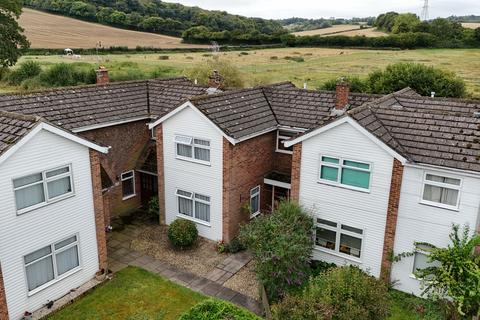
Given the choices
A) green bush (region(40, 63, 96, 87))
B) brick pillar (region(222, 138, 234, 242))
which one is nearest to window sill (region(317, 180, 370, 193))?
brick pillar (region(222, 138, 234, 242))

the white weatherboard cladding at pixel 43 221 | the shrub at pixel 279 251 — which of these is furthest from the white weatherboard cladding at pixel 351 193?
the white weatherboard cladding at pixel 43 221

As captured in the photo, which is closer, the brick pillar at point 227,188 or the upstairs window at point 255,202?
the brick pillar at point 227,188

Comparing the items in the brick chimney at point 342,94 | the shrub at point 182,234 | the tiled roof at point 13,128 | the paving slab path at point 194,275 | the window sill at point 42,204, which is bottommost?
the paving slab path at point 194,275

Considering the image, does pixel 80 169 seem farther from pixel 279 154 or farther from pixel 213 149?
pixel 279 154

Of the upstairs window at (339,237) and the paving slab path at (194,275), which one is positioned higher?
the upstairs window at (339,237)

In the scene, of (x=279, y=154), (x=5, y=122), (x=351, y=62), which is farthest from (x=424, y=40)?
(x=5, y=122)

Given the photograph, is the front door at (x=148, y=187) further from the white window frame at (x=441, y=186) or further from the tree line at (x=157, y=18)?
the tree line at (x=157, y=18)

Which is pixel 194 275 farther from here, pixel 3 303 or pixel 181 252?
pixel 3 303

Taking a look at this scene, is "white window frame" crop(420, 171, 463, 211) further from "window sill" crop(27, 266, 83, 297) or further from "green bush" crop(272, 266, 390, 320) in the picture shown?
"window sill" crop(27, 266, 83, 297)
